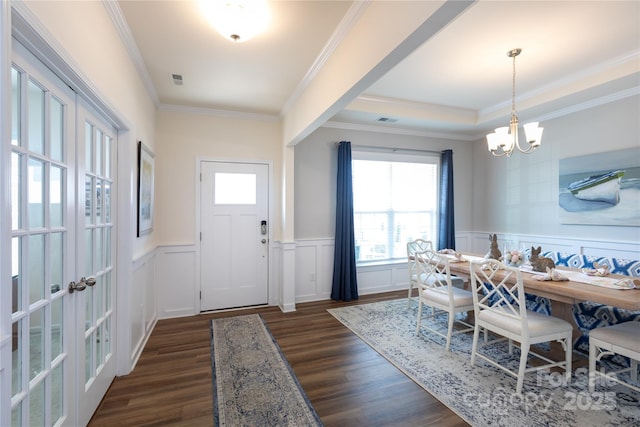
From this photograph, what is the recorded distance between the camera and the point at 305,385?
2268 mm

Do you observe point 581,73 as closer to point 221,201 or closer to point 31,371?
point 221,201

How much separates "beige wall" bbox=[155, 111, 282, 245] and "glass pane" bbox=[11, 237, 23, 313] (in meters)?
2.61

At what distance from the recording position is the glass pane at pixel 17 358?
3.80 ft

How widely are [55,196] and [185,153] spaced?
2.46 metres

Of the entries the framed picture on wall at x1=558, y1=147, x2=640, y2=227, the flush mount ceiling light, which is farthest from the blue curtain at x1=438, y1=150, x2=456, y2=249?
the flush mount ceiling light

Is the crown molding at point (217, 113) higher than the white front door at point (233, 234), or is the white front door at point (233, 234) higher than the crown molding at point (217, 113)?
the crown molding at point (217, 113)

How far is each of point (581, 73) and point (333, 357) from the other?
3951mm

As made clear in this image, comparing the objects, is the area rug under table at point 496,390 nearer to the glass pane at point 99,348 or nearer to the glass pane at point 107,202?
the glass pane at point 99,348

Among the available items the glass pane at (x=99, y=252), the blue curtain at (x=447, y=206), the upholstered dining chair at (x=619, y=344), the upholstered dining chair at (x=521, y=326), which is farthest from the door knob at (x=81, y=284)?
the blue curtain at (x=447, y=206)

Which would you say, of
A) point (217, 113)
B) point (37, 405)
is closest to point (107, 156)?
point (37, 405)

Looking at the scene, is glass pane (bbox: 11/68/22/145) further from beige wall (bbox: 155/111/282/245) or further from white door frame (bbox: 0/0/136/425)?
beige wall (bbox: 155/111/282/245)

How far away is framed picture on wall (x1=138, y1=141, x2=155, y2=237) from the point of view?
2750mm

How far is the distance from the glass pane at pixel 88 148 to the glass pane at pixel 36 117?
1.45ft

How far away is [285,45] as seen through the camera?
2412 mm
